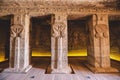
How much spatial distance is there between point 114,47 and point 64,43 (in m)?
4.91

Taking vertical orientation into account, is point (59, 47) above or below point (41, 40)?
below

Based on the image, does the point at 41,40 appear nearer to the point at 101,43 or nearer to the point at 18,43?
the point at 18,43

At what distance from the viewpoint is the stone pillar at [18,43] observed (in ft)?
20.4

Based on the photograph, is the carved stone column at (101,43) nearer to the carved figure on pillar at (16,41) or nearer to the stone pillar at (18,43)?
the stone pillar at (18,43)

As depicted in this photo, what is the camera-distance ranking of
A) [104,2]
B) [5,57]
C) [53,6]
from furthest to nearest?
[5,57]
[53,6]
[104,2]

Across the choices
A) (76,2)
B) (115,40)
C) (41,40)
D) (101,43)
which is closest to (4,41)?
(41,40)

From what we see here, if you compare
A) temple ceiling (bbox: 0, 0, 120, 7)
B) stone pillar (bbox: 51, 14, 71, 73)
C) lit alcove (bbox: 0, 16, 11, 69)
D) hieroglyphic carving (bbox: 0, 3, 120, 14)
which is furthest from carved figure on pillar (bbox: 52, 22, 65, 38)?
lit alcove (bbox: 0, 16, 11, 69)

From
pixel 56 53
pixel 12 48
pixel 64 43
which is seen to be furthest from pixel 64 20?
pixel 12 48

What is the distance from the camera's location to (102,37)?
643 centimetres

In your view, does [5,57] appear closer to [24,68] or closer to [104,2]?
[24,68]

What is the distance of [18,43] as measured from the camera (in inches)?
246

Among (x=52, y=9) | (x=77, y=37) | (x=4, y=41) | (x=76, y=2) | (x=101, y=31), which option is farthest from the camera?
(x=77, y=37)

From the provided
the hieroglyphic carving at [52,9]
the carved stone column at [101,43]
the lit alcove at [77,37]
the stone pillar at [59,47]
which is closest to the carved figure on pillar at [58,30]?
the stone pillar at [59,47]

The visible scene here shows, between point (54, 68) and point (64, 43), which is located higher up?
point (64, 43)
